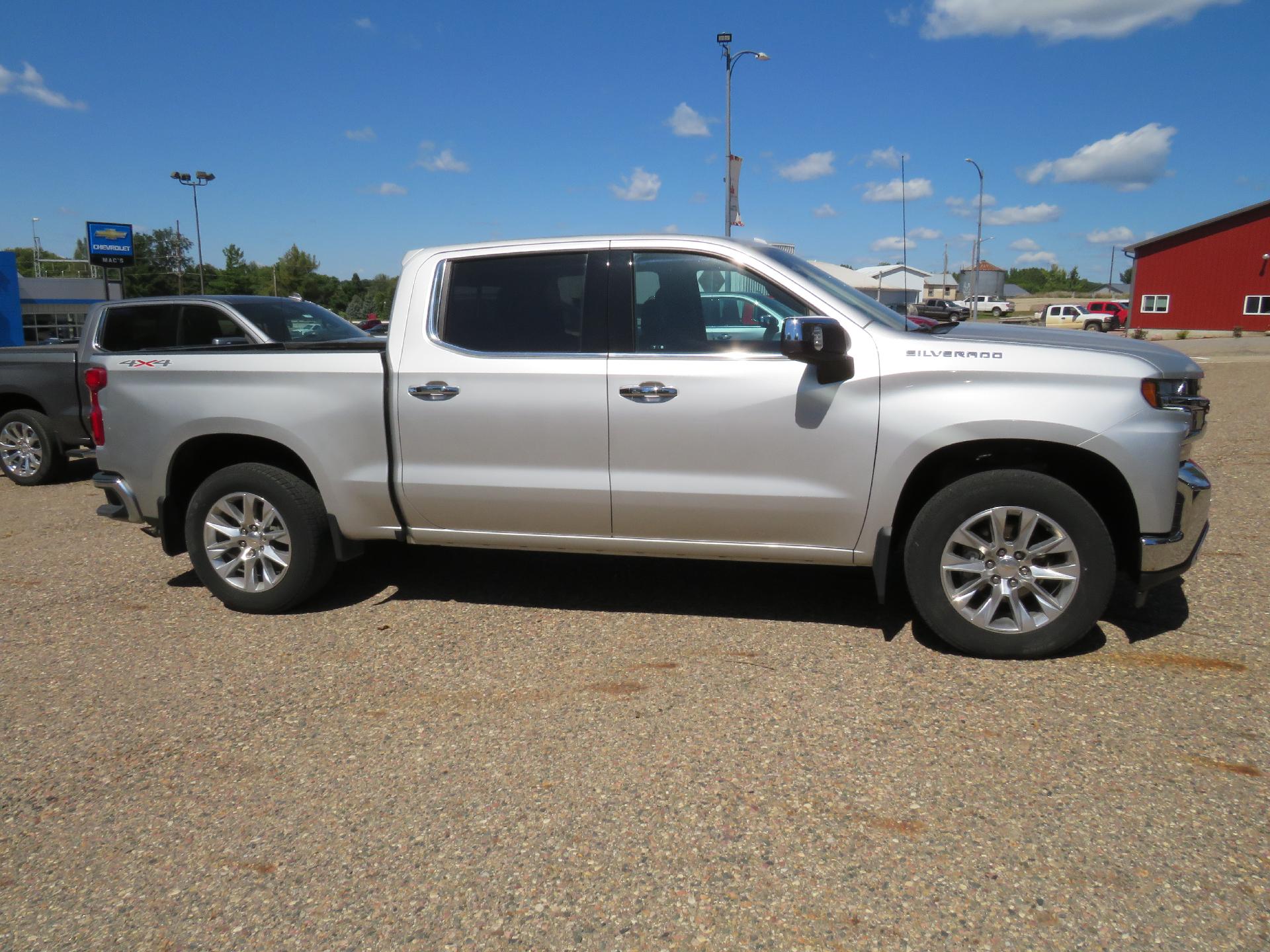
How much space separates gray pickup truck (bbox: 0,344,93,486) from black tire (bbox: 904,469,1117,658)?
8.49 metres

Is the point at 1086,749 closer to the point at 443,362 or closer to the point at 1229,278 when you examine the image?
the point at 443,362

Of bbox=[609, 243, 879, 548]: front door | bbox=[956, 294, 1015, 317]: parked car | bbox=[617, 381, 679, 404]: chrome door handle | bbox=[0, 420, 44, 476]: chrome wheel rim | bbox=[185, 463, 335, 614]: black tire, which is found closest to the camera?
bbox=[609, 243, 879, 548]: front door

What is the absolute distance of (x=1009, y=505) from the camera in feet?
13.2

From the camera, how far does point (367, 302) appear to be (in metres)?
61.1

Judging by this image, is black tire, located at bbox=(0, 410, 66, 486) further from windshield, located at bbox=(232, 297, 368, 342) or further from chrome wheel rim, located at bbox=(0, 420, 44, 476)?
windshield, located at bbox=(232, 297, 368, 342)

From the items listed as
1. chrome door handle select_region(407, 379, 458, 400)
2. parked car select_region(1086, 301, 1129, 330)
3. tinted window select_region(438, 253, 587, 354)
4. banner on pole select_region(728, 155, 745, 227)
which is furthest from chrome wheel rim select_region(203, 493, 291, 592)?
parked car select_region(1086, 301, 1129, 330)

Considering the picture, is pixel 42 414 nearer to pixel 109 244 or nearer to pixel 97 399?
pixel 97 399

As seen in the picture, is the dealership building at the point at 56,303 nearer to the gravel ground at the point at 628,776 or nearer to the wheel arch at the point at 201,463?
the wheel arch at the point at 201,463

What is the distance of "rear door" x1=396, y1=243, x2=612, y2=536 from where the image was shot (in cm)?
445

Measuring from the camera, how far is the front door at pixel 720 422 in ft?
13.7

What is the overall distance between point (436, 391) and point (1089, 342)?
3.03m

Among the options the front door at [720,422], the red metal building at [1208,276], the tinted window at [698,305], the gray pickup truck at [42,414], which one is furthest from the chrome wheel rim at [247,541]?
the red metal building at [1208,276]

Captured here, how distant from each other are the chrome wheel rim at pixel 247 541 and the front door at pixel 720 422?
6.10ft

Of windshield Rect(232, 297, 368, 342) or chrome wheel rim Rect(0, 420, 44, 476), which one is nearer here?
windshield Rect(232, 297, 368, 342)
